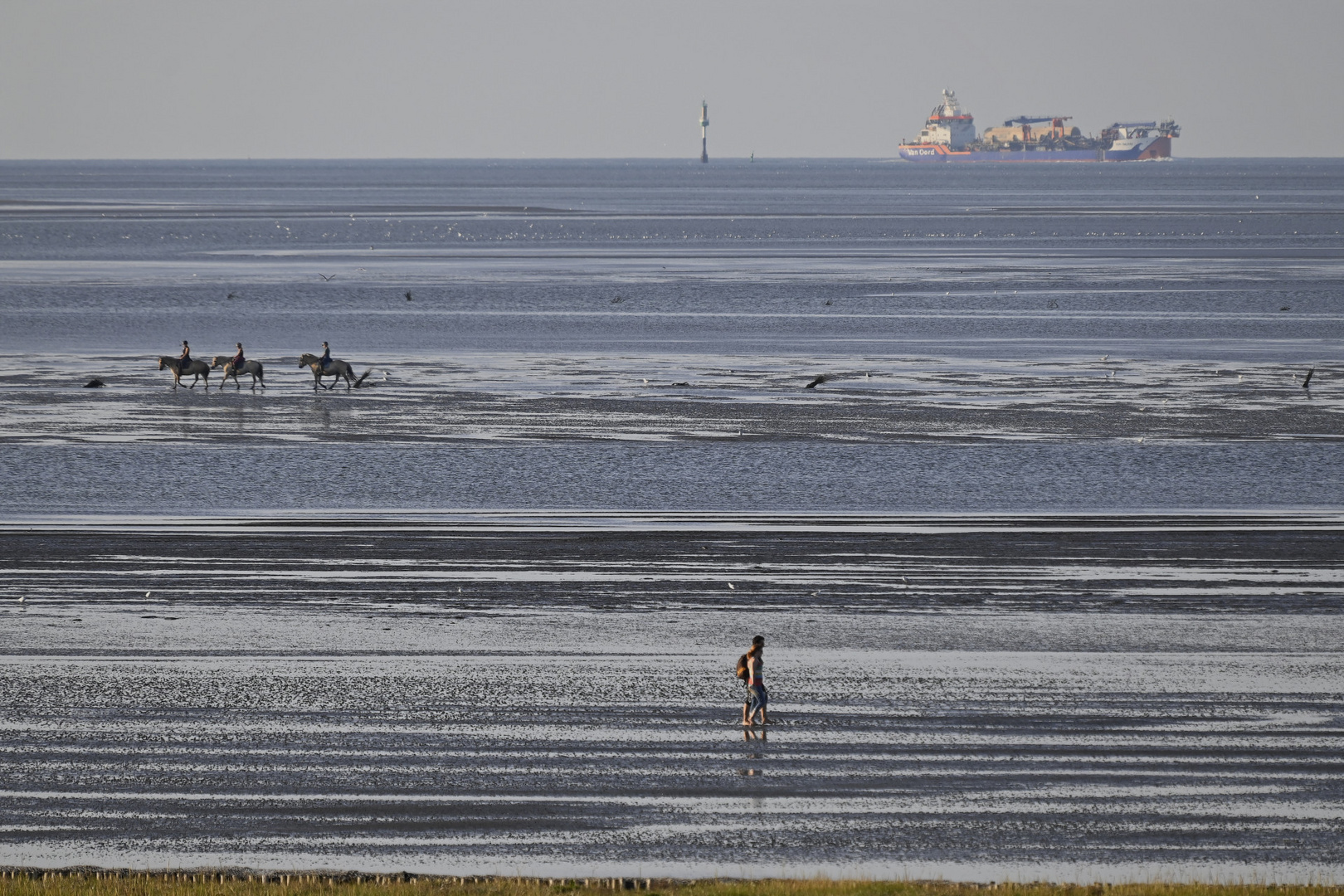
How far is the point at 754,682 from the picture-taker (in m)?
16.5

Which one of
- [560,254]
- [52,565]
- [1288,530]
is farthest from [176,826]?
[560,254]

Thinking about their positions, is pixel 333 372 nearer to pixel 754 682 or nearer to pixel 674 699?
pixel 674 699

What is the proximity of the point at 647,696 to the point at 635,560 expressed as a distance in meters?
6.82

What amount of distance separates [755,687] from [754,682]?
5 cm

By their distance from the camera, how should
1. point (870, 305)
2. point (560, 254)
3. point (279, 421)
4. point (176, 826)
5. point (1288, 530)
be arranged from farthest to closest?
point (560, 254) → point (870, 305) → point (279, 421) → point (1288, 530) → point (176, 826)

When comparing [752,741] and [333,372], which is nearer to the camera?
[752,741]

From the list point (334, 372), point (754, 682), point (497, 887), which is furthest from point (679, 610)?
point (334, 372)

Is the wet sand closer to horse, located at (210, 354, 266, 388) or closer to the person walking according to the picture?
the person walking

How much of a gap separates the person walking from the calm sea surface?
0.88ft

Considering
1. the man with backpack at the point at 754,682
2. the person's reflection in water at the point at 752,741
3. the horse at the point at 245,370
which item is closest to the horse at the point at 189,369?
→ the horse at the point at 245,370

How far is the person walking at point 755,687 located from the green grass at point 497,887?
3.70 m

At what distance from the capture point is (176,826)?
14.1 m

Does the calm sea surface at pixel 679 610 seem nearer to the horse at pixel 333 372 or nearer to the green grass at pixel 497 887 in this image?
the green grass at pixel 497 887

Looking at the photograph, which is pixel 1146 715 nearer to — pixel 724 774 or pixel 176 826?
pixel 724 774
